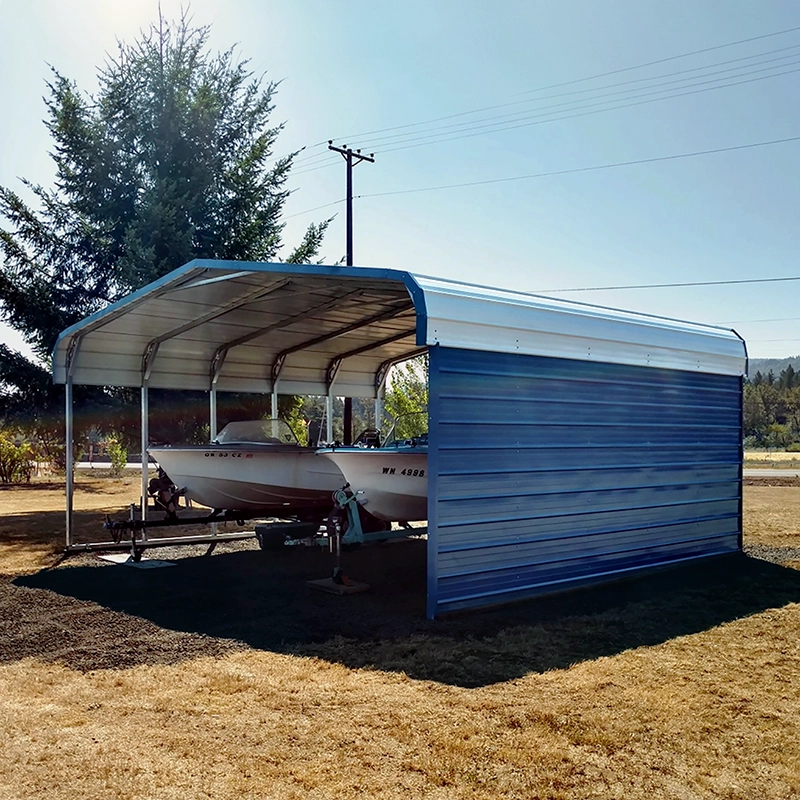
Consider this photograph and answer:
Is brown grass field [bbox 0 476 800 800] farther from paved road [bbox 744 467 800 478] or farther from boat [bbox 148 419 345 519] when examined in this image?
paved road [bbox 744 467 800 478]

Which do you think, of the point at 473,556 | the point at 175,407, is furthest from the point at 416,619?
the point at 175,407

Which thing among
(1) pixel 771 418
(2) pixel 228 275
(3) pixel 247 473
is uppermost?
(2) pixel 228 275

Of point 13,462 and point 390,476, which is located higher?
point 390,476

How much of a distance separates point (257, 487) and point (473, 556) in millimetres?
4650

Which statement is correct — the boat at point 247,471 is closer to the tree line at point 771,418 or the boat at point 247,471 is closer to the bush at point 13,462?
the bush at point 13,462

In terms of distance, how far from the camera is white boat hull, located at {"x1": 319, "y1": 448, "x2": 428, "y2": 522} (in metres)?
8.33

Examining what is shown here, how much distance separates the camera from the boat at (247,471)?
1077cm

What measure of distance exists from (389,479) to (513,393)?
5.86 feet

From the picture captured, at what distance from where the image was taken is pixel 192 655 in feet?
19.2

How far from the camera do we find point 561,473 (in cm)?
798

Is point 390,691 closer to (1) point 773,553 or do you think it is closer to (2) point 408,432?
(1) point 773,553

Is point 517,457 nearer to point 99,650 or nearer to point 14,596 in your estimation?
point 99,650

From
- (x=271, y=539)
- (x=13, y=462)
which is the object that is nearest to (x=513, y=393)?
(x=271, y=539)

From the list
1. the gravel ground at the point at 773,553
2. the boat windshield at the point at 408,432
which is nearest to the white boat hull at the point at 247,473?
the boat windshield at the point at 408,432
